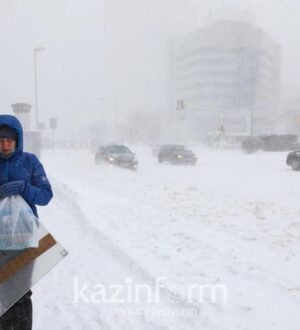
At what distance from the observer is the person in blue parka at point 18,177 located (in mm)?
3463

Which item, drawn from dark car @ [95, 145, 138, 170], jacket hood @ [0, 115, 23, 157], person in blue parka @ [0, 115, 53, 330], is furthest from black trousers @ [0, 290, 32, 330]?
dark car @ [95, 145, 138, 170]

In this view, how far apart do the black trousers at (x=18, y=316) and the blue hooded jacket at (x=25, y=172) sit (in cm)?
74

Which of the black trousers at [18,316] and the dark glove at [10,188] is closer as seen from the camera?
the dark glove at [10,188]

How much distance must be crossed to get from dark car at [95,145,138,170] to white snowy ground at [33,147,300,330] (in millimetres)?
14052

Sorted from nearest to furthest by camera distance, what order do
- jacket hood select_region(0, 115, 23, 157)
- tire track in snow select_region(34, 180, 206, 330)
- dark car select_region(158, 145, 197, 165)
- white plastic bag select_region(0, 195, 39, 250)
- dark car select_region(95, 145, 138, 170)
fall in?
white plastic bag select_region(0, 195, 39, 250) → jacket hood select_region(0, 115, 23, 157) → tire track in snow select_region(34, 180, 206, 330) → dark car select_region(95, 145, 138, 170) → dark car select_region(158, 145, 197, 165)

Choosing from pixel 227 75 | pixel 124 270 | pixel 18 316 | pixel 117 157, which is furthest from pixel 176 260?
pixel 227 75

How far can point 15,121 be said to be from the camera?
3529 mm

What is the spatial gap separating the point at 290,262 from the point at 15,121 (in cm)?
417

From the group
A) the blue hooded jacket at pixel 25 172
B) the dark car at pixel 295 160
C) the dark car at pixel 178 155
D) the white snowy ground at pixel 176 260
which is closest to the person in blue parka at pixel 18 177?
the blue hooded jacket at pixel 25 172

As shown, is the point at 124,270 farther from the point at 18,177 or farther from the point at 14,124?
the point at 14,124

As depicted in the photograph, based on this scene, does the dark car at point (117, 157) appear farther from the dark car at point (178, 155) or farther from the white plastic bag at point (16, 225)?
the white plastic bag at point (16, 225)

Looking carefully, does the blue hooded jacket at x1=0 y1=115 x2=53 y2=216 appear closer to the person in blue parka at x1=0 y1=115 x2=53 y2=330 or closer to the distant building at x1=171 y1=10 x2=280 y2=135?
the person in blue parka at x1=0 y1=115 x2=53 y2=330

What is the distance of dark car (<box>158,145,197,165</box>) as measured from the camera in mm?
31375

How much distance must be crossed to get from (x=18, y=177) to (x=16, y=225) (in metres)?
0.39
